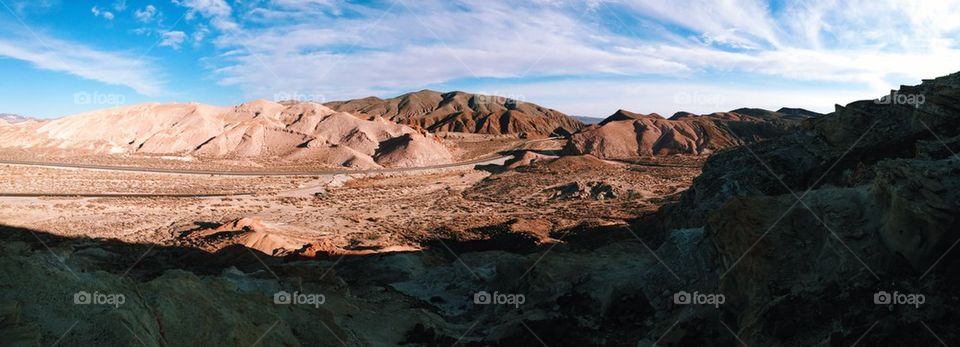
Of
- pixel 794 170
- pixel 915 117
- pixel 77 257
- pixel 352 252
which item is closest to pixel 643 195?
pixel 794 170

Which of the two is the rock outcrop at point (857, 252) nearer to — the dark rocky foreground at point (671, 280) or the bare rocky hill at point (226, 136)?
the dark rocky foreground at point (671, 280)

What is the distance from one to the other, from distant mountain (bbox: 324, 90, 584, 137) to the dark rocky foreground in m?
81.8

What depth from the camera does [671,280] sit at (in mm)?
13492

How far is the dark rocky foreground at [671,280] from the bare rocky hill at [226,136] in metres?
37.4

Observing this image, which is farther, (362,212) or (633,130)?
(633,130)

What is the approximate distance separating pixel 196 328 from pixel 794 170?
20.9m

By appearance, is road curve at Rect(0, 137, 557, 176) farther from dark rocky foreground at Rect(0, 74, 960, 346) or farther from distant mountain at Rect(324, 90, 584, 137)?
distant mountain at Rect(324, 90, 584, 137)

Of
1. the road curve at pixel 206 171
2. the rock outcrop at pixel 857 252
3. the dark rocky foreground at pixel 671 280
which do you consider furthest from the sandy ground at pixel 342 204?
the rock outcrop at pixel 857 252

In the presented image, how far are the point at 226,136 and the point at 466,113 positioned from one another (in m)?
74.0

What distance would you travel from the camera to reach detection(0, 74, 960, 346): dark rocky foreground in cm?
751

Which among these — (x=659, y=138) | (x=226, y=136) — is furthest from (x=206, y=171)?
(x=659, y=138)

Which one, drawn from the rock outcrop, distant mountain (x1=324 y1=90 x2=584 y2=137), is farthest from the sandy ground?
distant mountain (x1=324 y1=90 x2=584 y2=137)

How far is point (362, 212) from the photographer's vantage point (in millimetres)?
32562

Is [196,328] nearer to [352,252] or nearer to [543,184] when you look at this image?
[352,252]
